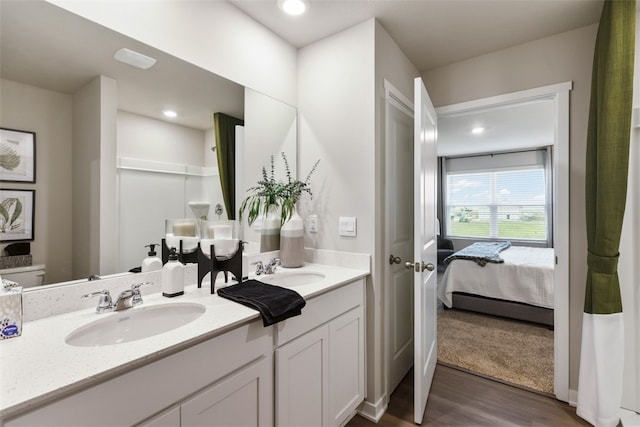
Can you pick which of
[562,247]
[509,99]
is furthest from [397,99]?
[562,247]

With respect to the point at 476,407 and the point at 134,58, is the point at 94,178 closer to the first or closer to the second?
the point at 134,58

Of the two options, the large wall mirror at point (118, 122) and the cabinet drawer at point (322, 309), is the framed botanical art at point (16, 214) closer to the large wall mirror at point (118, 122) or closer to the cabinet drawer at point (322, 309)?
the large wall mirror at point (118, 122)

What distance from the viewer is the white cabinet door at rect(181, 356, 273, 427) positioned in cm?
97

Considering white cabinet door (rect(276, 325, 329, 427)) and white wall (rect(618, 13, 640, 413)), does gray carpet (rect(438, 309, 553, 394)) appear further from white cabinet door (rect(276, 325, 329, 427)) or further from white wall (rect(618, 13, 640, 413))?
white cabinet door (rect(276, 325, 329, 427))

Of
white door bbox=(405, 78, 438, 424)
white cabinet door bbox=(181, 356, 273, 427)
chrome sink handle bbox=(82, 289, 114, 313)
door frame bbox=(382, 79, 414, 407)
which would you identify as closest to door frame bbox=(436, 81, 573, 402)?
white door bbox=(405, 78, 438, 424)

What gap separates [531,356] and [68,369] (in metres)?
3.16

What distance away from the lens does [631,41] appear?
1.60 metres

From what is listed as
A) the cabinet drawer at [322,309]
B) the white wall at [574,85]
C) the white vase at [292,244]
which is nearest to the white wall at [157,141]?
the white vase at [292,244]

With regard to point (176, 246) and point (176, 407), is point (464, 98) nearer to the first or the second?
point (176, 246)

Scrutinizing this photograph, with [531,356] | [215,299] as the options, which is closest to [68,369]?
[215,299]

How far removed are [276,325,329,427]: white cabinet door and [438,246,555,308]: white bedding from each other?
280cm

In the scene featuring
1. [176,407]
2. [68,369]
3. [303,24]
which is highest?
[303,24]

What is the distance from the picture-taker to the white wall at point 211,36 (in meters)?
1.33

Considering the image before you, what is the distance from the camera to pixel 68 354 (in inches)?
33.2
